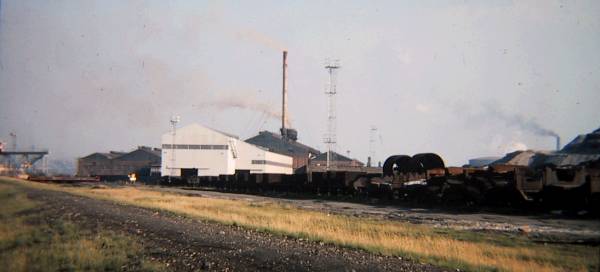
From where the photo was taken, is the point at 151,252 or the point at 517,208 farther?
the point at 517,208

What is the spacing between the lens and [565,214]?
22125mm

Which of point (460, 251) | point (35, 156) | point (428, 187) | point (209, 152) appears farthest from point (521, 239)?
point (35, 156)

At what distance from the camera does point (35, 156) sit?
103500 millimetres

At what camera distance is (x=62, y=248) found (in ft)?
44.7

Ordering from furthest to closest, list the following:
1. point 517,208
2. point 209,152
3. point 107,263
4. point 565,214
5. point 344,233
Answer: point 209,152
point 517,208
point 565,214
point 344,233
point 107,263

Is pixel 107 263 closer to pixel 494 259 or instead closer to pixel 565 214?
pixel 494 259

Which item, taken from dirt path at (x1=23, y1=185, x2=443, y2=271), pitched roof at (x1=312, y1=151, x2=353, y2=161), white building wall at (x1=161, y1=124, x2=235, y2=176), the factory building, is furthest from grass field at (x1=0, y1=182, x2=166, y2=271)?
the factory building

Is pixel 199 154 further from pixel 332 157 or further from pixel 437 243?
pixel 437 243

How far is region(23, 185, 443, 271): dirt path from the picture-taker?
37.7 ft

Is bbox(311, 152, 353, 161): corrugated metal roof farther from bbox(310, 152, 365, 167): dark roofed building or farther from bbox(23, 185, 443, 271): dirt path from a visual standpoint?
bbox(23, 185, 443, 271): dirt path

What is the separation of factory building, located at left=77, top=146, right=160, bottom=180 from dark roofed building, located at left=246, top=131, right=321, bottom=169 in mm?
23070

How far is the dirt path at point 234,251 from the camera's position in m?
11.5

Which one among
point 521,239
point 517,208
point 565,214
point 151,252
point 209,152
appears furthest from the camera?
point 209,152

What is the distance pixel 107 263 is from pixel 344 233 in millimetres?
7945
